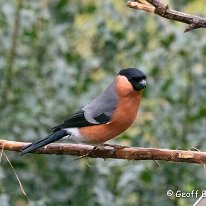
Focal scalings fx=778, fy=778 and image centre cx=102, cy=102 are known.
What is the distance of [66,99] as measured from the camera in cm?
474

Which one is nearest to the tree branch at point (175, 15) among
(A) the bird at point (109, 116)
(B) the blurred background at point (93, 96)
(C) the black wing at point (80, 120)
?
(A) the bird at point (109, 116)

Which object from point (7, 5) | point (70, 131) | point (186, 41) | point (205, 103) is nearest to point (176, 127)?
point (205, 103)

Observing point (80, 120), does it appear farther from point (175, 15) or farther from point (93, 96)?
point (175, 15)

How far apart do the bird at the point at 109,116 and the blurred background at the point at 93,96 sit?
1.10ft

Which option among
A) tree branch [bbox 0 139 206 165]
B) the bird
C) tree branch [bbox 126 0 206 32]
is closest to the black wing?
the bird

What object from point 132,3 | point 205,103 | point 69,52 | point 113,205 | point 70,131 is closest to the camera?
point 132,3

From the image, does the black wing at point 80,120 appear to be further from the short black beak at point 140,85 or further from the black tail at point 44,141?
the short black beak at point 140,85

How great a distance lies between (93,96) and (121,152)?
41.2 inches

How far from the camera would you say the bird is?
409 cm

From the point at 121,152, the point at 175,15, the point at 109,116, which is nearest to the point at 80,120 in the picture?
the point at 109,116

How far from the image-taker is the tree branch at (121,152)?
11.6ft

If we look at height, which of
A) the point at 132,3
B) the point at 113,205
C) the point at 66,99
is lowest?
the point at 113,205

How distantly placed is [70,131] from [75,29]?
51.0 inches

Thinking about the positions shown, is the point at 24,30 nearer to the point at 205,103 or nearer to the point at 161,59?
the point at 161,59
